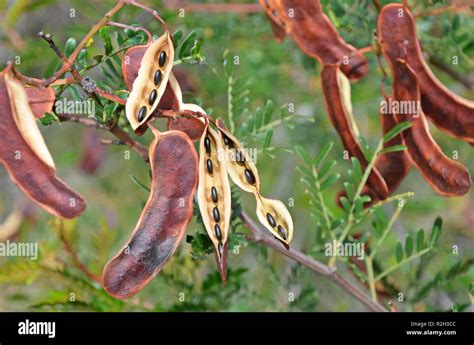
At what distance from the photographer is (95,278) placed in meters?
1.40

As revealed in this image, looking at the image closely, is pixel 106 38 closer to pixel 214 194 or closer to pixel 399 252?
pixel 214 194

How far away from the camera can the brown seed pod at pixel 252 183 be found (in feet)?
→ 3.04

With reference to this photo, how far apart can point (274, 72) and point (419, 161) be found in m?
1.09

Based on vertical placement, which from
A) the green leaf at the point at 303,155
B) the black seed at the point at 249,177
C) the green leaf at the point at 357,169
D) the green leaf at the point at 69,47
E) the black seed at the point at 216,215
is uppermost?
the green leaf at the point at 69,47

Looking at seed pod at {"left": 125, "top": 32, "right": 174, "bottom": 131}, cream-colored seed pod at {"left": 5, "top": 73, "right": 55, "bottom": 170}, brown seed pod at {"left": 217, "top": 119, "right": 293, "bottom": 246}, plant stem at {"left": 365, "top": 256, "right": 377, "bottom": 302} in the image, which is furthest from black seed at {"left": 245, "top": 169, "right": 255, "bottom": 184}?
plant stem at {"left": 365, "top": 256, "right": 377, "bottom": 302}

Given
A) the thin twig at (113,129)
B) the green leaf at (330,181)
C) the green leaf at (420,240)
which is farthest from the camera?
the green leaf at (420,240)

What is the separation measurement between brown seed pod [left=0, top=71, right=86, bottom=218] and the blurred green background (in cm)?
22

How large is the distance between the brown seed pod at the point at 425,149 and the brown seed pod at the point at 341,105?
0.07 metres

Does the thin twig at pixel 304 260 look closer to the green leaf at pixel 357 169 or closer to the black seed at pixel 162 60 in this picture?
the green leaf at pixel 357 169

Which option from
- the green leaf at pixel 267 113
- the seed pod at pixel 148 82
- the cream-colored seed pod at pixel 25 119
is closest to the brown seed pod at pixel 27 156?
the cream-colored seed pod at pixel 25 119

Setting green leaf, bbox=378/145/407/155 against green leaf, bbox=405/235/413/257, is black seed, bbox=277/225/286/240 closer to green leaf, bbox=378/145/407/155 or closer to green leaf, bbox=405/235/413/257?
green leaf, bbox=378/145/407/155

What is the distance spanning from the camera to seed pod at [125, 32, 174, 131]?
0.91 m
